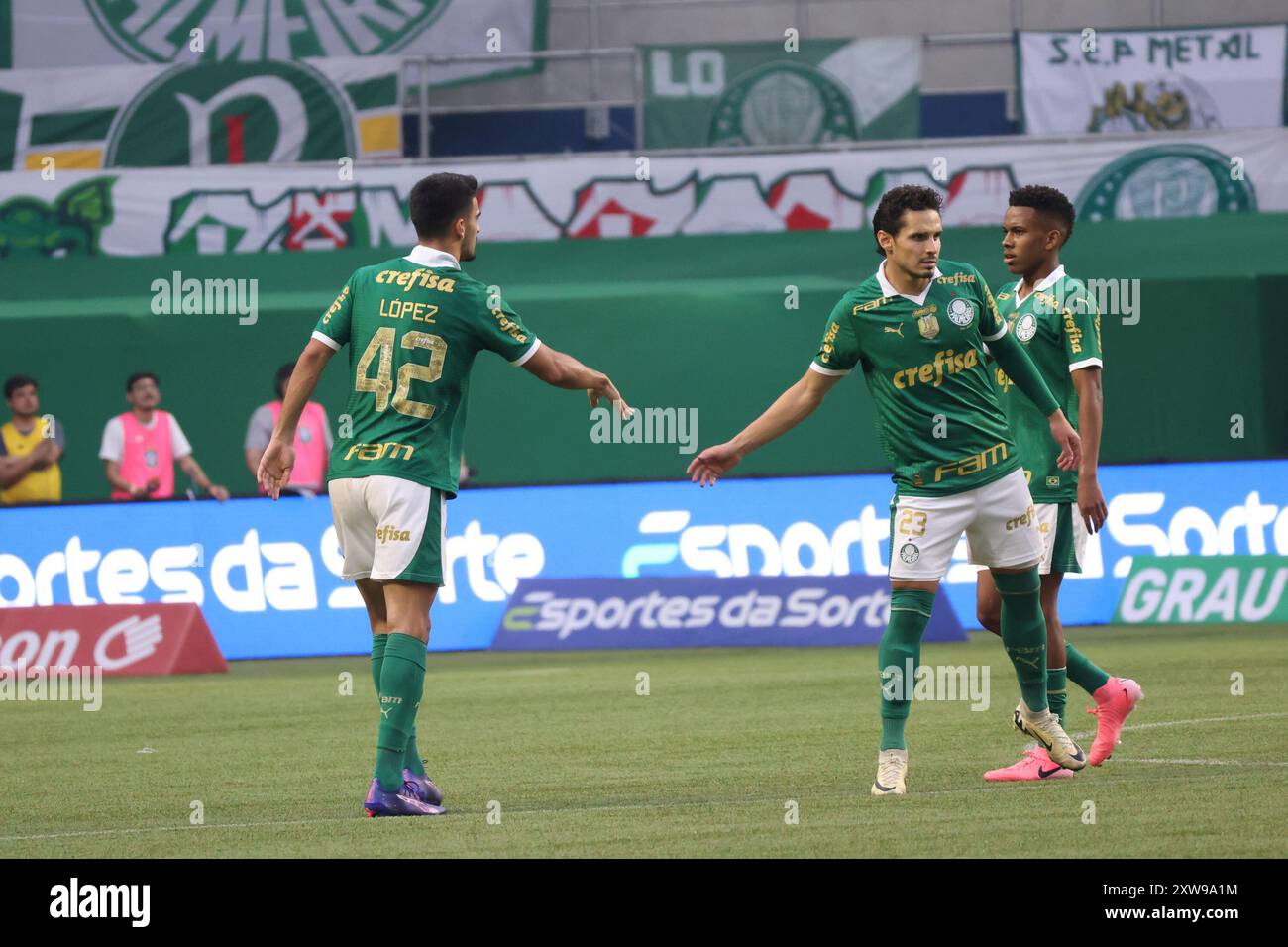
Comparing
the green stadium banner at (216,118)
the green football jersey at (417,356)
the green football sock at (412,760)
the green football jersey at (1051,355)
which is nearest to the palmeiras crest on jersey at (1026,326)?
the green football jersey at (1051,355)

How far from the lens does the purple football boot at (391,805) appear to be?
7.09 metres

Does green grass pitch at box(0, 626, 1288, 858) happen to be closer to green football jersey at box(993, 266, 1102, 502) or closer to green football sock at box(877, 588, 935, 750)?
green football sock at box(877, 588, 935, 750)

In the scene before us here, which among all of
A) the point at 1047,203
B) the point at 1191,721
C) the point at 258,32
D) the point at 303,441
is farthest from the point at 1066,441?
the point at 258,32

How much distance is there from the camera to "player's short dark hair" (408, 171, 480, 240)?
7328 millimetres

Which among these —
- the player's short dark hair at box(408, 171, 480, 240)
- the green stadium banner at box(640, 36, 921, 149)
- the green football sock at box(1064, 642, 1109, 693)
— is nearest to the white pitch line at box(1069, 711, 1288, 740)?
the green football sock at box(1064, 642, 1109, 693)

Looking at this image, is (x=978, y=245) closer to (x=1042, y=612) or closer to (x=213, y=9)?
(x=213, y=9)

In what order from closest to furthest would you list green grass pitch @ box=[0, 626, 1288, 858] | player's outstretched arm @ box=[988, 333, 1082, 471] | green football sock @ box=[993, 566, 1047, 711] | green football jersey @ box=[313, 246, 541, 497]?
green grass pitch @ box=[0, 626, 1288, 858]
green football jersey @ box=[313, 246, 541, 497]
player's outstretched arm @ box=[988, 333, 1082, 471]
green football sock @ box=[993, 566, 1047, 711]

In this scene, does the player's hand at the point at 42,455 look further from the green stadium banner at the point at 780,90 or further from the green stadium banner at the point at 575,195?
the green stadium banner at the point at 780,90

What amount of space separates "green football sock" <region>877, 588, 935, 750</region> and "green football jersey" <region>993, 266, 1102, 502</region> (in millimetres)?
1155

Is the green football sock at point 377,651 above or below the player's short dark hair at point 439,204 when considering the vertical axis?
below

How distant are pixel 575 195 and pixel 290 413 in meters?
14.0

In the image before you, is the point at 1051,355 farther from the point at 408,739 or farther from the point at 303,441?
the point at 303,441

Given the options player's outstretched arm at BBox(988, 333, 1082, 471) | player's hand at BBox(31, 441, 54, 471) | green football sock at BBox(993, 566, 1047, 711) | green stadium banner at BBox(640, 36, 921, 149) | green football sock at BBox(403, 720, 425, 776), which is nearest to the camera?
green football sock at BBox(403, 720, 425, 776)
